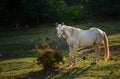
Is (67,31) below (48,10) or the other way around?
below

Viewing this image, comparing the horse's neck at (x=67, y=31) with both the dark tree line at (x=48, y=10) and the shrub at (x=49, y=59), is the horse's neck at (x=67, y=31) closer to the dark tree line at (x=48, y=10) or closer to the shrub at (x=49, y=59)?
the shrub at (x=49, y=59)

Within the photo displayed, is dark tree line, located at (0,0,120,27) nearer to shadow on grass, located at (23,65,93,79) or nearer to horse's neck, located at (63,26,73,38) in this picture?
A: horse's neck, located at (63,26,73,38)

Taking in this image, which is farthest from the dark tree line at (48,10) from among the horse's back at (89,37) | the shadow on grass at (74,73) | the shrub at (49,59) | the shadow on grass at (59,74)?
the shadow on grass at (74,73)

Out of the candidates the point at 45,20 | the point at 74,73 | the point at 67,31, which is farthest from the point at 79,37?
the point at 45,20

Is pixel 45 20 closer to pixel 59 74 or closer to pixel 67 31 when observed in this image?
pixel 67 31

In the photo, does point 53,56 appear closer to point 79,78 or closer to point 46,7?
point 79,78

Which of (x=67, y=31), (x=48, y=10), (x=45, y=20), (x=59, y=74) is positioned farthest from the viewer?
(x=45, y=20)

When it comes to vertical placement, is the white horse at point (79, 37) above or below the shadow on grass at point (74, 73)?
above

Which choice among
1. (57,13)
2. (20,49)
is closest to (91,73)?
(20,49)

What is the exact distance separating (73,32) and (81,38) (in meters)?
0.54

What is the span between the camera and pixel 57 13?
139 feet

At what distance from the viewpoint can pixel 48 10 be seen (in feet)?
138

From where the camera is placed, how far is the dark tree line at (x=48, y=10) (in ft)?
139

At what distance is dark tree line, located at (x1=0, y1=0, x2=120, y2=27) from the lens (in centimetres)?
4222
